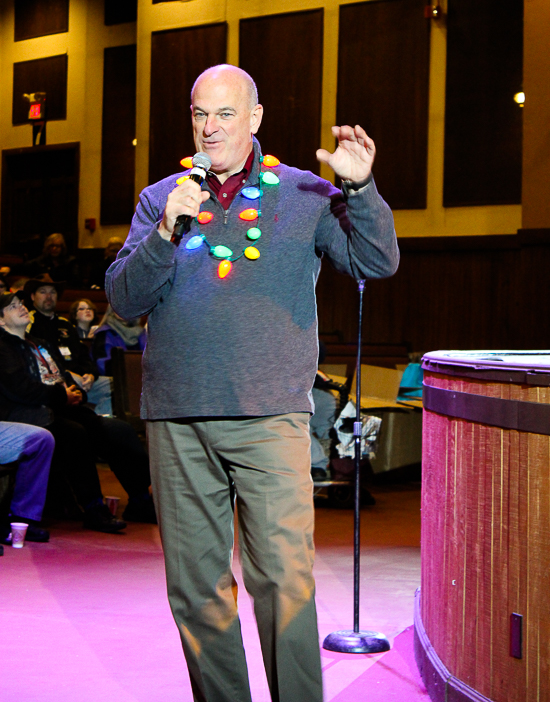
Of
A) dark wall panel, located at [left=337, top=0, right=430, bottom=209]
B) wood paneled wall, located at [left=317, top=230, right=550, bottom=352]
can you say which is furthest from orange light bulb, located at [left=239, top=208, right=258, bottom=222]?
dark wall panel, located at [left=337, top=0, right=430, bottom=209]

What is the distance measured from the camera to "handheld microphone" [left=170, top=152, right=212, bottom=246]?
1.66 m

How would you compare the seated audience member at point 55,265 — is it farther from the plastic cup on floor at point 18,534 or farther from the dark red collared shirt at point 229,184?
the dark red collared shirt at point 229,184

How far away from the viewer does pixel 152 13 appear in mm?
12164

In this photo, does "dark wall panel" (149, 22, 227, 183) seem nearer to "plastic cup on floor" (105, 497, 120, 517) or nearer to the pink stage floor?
"plastic cup on floor" (105, 497, 120, 517)

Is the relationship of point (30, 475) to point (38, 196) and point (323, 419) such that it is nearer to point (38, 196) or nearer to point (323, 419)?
point (323, 419)

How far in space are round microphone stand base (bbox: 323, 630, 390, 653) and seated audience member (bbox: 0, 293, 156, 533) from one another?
2.13m

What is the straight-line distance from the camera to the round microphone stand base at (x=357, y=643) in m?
2.75

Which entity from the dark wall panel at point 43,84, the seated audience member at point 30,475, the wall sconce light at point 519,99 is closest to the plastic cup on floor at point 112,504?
the seated audience member at point 30,475

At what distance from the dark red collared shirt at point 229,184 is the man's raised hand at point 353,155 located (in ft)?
0.87

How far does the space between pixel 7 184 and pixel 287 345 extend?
14948 mm

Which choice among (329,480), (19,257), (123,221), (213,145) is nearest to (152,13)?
(123,221)

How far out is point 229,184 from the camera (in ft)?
6.27

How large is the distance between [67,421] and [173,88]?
8122 mm

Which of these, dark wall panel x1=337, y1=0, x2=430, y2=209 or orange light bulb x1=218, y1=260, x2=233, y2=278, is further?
dark wall panel x1=337, y1=0, x2=430, y2=209
